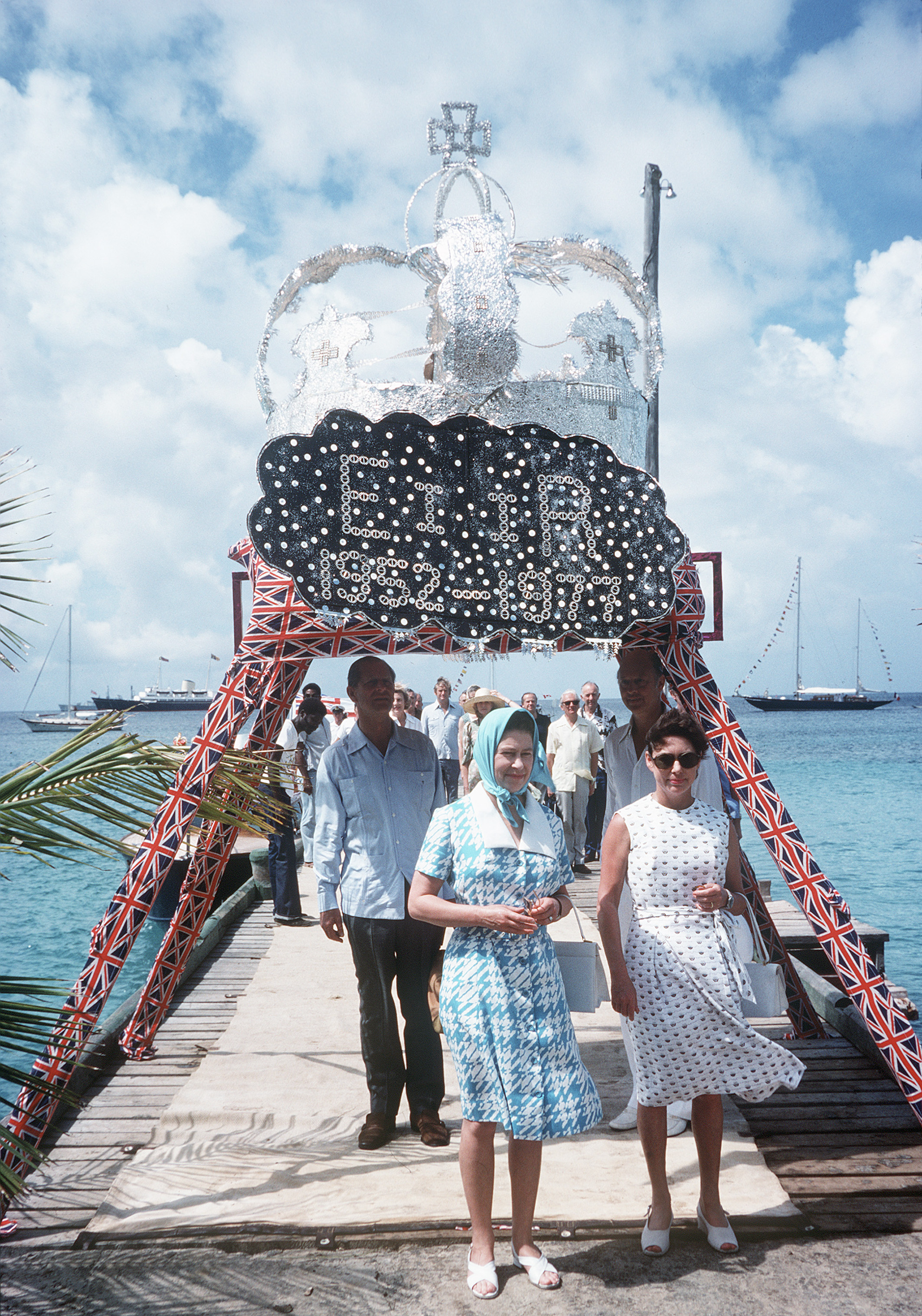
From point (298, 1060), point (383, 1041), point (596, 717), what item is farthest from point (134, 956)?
point (383, 1041)

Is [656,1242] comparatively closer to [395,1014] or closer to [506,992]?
[506,992]

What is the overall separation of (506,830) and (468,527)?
1.74m

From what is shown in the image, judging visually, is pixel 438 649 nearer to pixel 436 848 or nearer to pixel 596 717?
pixel 436 848

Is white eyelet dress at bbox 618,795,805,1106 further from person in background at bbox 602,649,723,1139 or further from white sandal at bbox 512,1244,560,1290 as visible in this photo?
person in background at bbox 602,649,723,1139

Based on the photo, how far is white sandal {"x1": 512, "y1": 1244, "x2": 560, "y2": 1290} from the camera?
328cm

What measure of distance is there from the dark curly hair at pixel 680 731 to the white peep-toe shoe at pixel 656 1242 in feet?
5.57

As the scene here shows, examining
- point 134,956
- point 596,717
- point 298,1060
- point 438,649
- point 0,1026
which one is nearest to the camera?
point 0,1026

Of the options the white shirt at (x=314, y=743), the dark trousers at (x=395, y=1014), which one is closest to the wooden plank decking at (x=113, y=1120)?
the dark trousers at (x=395, y=1014)

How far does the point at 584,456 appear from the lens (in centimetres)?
471

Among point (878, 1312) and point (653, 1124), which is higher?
point (653, 1124)

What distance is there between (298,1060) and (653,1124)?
254 cm

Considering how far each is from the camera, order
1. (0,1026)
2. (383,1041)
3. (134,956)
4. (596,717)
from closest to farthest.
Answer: (0,1026), (383,1041), (596,717), (134,956)

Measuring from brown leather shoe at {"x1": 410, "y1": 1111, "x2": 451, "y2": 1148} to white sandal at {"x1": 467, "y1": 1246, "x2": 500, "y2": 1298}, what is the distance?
108cm

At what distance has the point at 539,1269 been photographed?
330cm
